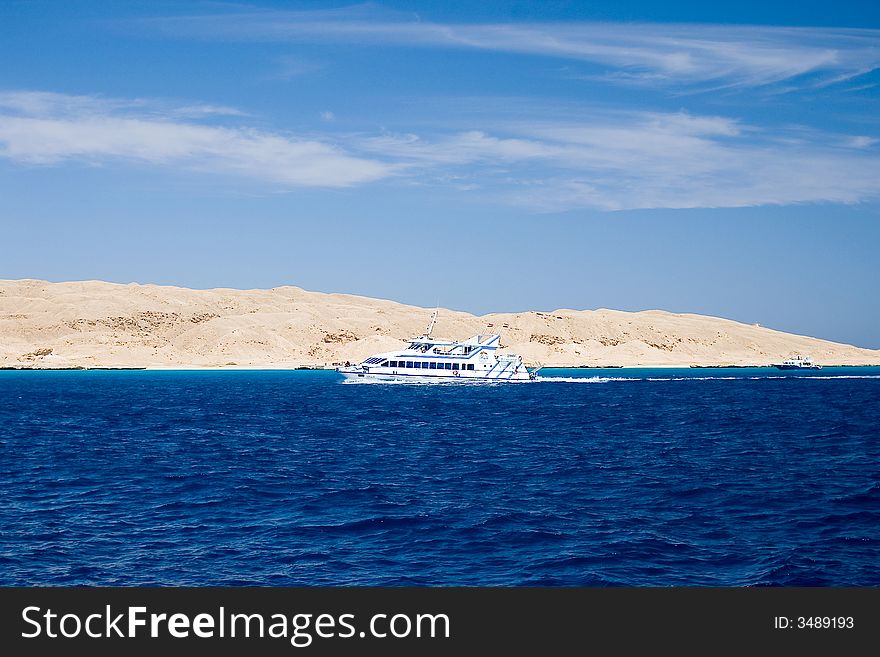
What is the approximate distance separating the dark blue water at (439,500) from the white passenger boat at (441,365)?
Result: 62.1 meters

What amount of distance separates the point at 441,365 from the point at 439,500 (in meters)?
106

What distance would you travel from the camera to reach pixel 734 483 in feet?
135

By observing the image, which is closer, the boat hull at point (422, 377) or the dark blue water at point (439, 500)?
the dark blue water at point (439, 500)

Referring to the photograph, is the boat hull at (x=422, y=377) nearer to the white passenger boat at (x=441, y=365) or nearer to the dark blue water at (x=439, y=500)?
the white passenger boat at (x=441, y=365)

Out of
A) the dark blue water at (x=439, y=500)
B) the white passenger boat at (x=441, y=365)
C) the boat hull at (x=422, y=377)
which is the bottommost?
the dark blue water at (x=439, y=500)

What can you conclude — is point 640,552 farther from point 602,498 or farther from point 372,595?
point 372,595

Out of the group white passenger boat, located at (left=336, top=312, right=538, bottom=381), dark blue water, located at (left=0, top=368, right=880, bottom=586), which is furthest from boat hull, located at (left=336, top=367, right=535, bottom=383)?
dark blue water, located at (left=0, top=368, right=880, bottom=586)

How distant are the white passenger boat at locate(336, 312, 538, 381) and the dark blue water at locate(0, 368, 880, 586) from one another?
62.1 metres

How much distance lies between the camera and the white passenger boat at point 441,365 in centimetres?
14125

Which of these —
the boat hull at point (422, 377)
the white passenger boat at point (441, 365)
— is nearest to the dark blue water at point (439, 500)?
the boat hull at point (422, 377)

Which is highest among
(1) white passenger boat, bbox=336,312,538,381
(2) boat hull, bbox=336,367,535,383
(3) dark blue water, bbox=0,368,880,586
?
(1) white passenger boat, bbox=336,312,538,381

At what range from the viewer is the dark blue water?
25.7 m

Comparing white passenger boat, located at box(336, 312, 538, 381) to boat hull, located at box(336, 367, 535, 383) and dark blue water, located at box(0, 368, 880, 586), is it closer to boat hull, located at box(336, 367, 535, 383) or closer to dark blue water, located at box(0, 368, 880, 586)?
boat hull, located at box(336, 367, 535, 383)

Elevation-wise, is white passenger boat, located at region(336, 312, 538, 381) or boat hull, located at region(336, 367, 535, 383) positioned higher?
white passenger boat, located at region(336, 312, 538, 381)
